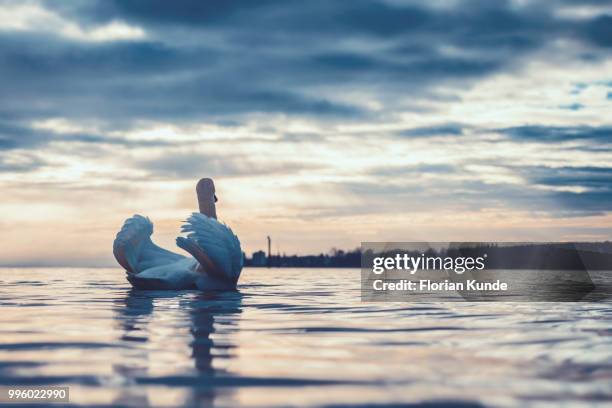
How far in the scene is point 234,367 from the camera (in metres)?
7.26

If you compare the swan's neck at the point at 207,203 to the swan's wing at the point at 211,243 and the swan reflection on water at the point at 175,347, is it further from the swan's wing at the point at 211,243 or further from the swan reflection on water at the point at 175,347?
the swan reflection on water at the point at 175,347

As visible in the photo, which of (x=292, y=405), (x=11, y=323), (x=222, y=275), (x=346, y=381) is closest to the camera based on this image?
(x=292, y=405)

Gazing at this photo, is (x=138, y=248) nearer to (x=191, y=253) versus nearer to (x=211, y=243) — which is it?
(x=191, y=253)

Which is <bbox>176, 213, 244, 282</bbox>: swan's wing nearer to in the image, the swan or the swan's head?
the swan

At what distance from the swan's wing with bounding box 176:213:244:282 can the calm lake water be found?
5261 millimetres

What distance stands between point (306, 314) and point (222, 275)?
23.6ft

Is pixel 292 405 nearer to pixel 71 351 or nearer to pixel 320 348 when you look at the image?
pixel 320 348

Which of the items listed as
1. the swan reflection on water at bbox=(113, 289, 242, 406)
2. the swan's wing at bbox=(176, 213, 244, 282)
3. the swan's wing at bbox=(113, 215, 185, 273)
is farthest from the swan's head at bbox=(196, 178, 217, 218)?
the swan reflection on water at bbox=(113, 289, 242, 406)

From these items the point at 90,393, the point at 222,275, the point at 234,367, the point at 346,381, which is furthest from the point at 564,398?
the point at 222,275

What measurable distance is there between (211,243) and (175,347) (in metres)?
11.0

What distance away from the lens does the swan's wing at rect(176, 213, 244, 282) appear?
64.0 ft

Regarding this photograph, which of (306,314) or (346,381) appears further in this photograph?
(306,314)

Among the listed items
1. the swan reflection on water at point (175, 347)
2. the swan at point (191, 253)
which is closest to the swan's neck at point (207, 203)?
the swan at point (191, 253)

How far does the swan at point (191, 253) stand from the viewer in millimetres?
19672
